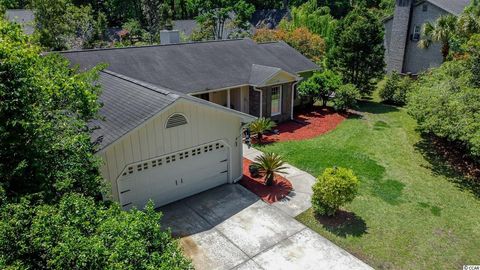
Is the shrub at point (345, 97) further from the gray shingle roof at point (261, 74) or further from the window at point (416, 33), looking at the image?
the window at point (416, 33)

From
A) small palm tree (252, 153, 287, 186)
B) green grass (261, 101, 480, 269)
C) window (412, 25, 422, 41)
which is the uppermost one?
window (412, 25, 422, 41)

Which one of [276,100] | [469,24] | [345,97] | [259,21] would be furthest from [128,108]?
[259,21]

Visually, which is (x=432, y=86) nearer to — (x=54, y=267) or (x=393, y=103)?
(x=393, y=103)

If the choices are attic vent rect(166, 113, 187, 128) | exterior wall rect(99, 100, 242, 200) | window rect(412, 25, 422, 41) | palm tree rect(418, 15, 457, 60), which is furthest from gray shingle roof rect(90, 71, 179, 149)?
window rect(412, 25, 422, 41)

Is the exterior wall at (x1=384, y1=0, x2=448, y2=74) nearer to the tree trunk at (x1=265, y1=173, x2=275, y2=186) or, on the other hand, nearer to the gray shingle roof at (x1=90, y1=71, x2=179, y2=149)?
the tree trunk at (x1=265, y1=173, x2=275, y2=186)

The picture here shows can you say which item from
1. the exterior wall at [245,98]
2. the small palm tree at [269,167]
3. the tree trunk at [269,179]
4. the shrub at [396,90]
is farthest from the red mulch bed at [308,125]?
the shrub at [396,90]
